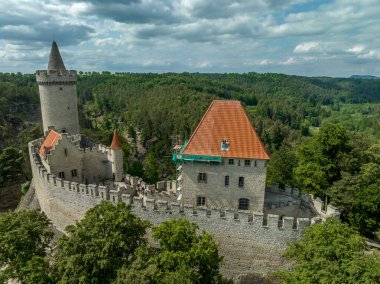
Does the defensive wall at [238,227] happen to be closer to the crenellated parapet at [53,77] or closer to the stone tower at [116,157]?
the stone tower at [116,157]

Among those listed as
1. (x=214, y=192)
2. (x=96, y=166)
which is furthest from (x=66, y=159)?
(x=214, y=192)

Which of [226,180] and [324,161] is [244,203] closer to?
[226,180]

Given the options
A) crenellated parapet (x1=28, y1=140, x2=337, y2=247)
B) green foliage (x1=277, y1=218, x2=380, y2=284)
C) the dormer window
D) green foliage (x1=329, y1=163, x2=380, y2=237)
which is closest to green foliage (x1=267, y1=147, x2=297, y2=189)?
green foliage (x1=329, y1=163, x2=380, y2=237)

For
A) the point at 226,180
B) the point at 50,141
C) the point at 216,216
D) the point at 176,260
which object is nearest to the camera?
the point at 176,260

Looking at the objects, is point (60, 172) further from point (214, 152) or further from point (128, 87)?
point (128, 87)

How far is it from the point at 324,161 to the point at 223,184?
13.1m

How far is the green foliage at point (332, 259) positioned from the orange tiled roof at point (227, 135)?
26.0 feet

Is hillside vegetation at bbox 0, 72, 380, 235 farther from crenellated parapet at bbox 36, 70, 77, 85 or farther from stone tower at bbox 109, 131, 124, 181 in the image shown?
crenellated parapet at bbox 36, 70, 77, 85

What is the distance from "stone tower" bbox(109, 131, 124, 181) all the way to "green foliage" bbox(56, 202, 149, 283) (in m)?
11.7

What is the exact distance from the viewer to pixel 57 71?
34406mm

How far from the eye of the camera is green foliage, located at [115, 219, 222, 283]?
16.6 m

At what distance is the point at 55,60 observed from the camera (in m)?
35.4

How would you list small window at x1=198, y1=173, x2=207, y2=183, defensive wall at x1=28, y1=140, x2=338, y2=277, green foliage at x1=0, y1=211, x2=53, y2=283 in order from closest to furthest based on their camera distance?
green foliage at x1=0, y1=211, x2=53, y2=283, defensive wall at x1=28, y1=140, x2=338, y2=277, small window at x1=198, y1=173, x2=207, y2=183

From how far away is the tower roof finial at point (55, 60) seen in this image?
3528cm
